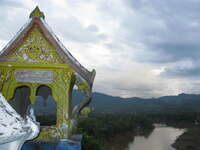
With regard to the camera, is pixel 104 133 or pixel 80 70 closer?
pixel 80 70

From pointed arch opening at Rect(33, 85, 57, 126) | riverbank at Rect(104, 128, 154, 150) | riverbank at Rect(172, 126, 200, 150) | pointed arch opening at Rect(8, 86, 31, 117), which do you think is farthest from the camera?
riverbank at Rect(104, 128, 154, 150)

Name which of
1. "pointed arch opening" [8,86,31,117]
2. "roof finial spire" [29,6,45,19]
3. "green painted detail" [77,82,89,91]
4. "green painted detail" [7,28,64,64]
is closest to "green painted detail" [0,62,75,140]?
"green painted detail" [7,28,64,64]

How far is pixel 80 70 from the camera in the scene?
538 centimetres

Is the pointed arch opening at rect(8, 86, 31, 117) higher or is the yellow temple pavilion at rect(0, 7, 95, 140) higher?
the yellow temple pavilion at rect(0, 7, 95, 140)

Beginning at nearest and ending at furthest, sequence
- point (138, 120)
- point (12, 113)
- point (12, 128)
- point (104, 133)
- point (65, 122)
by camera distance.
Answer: point (12, 128)
point (12, 113)
point (65, 122)
point (104, 133)
point (138, 120)

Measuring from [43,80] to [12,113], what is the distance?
293 cm

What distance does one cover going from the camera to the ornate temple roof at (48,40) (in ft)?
17.6

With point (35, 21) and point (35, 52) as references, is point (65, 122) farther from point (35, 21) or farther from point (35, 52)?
point (35, 21)

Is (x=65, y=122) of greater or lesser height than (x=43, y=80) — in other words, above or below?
below

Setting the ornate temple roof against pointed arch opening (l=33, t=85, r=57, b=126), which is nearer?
the ornate temple roof

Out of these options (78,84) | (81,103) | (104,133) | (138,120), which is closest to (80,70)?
(78,84)

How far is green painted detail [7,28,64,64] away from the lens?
5.45 m

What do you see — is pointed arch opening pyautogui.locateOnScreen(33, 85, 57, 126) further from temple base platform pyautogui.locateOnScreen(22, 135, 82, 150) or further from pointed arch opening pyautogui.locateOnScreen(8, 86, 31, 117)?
temple base platform pyautogui.locateOnScreen(22, 135, 82, 150)

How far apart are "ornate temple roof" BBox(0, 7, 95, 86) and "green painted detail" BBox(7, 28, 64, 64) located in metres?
0.09
